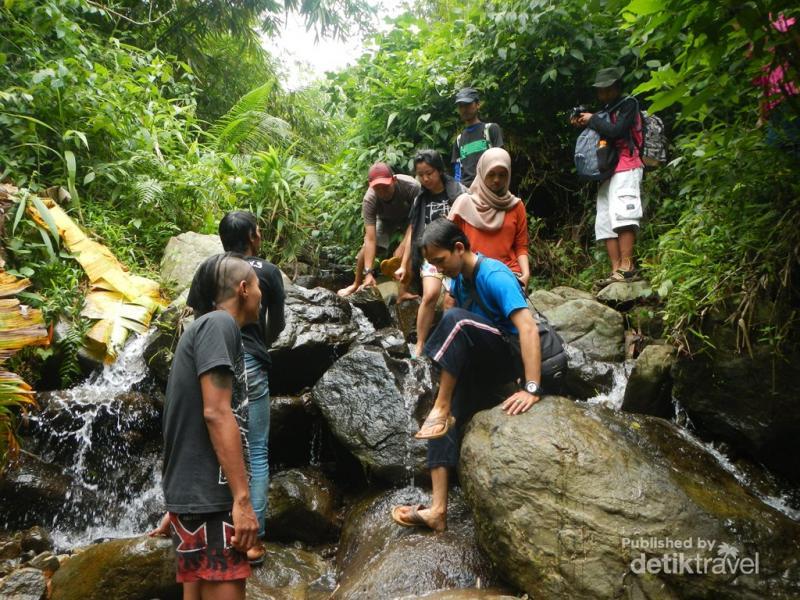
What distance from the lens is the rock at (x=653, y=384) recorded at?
164 inches

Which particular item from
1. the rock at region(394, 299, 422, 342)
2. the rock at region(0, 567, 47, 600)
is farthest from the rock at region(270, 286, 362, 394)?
the rock at region(0, 567, 47, 600)

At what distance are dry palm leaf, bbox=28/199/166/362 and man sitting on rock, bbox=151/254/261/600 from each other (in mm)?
3588

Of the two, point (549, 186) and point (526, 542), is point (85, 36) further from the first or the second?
point (526, 542)

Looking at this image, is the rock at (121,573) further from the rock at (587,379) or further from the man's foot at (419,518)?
the rock at (587,379)

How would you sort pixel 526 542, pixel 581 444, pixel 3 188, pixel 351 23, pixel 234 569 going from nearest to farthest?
pixel 234 569 < pixel 526 542 < pixel 581 444 < pixel 3 188 < pixel 351 23

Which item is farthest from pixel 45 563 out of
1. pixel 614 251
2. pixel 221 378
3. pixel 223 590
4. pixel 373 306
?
pixel 614 251

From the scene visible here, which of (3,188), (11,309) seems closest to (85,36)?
(3,188)

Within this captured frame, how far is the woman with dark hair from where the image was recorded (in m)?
4.92

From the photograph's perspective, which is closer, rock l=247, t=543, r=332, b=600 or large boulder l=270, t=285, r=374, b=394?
rock l=247, t=543, r=332, b=600

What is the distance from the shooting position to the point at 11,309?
175 inches

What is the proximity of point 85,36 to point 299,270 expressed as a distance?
4.91 m

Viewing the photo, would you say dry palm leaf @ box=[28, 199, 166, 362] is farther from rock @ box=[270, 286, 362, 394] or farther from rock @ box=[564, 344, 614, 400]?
rock @ box=[564, 344, 614, 400]

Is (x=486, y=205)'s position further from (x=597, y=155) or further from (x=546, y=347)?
(x=597, y=155)

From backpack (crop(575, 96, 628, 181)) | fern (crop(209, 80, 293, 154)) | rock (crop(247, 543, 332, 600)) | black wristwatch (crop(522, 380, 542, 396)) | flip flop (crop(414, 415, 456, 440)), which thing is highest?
fern (crop(209, 80, 293, 154))
